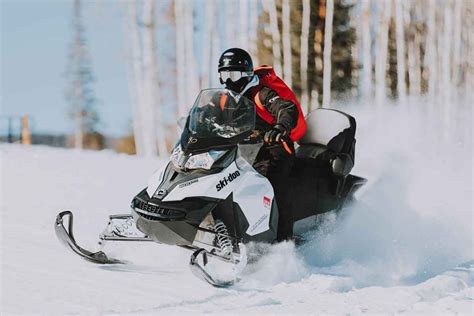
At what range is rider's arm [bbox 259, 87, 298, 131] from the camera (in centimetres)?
557

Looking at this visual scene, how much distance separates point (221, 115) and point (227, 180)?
502 mm

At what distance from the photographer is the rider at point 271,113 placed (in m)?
5.59

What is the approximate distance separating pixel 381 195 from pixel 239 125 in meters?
2.37

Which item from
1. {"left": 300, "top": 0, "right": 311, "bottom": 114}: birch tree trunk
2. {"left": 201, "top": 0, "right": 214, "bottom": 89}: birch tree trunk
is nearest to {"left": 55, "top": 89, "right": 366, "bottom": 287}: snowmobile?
{"left": 201, "top": 0, "right": 214, "bottom": 89}: birch tree trunk

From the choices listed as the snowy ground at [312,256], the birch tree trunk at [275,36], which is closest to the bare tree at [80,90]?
the birch tree trunk at [275,36]

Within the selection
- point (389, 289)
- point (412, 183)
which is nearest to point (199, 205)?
point (389, 289)

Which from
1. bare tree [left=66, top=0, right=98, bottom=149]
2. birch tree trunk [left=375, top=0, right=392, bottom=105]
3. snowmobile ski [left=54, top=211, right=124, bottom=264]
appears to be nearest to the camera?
snowmobile ski [left=54, top=211, right=124, bottom=264]

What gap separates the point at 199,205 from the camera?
499 cm

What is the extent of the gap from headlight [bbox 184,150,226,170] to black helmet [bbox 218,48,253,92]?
69cm

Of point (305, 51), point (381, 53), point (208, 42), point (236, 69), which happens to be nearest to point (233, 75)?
point (236, 69)

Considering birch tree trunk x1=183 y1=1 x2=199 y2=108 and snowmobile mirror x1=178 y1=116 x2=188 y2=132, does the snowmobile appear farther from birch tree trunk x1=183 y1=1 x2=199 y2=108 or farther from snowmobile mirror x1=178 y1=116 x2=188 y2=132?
birch tree trunk x1=183 y1=1 x2=199 y2=108

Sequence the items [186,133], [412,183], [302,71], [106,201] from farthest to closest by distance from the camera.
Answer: [302,71] < [106,201] < [412,183] < [186,133]

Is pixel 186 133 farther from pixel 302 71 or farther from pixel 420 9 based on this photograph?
pixel 420 9

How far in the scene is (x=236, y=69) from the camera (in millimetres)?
5570
